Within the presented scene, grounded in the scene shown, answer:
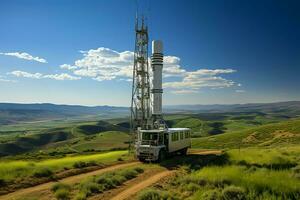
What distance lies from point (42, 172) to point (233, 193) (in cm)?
1716

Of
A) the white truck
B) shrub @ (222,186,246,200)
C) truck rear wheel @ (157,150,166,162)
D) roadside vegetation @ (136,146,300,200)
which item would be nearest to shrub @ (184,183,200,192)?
roadside vegetation @ (136,146,300,200)

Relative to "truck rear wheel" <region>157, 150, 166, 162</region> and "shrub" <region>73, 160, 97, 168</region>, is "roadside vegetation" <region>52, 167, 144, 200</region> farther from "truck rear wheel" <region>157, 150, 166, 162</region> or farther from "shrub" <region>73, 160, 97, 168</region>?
"truck rear wheel" <region>157, 150, 166, 162</region>

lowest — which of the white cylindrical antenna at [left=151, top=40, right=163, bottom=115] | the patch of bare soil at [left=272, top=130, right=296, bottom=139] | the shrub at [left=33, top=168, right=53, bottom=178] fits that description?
the patch of bare soil at [left=272, top=130, right=296, bottom=139]

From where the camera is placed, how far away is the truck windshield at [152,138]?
117 ft

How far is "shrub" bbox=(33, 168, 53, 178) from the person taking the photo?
2622 centimetres

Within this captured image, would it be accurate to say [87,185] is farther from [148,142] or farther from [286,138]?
[286,138]

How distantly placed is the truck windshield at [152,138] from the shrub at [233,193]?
64.2 feet

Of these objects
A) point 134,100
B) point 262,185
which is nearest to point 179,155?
point 134,100

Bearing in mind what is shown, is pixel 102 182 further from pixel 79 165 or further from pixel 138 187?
pixel 79 165

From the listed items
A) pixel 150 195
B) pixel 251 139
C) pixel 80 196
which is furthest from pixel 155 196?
pixel 251 139

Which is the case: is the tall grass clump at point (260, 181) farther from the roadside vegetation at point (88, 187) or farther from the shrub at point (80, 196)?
the shrub at point (80, 196)

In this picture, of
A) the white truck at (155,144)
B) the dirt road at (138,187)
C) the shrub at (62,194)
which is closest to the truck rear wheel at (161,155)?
the white truck at (155,144)

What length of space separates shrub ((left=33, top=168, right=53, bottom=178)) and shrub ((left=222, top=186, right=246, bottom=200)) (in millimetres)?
16553

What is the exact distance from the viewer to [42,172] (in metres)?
26.7
